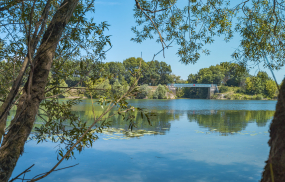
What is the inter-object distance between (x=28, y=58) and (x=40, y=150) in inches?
219

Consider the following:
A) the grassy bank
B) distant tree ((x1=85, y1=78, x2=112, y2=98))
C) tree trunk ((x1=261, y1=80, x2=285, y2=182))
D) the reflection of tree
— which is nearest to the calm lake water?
distant tree ((x1=85, y1=78, x2=112, y2=98))

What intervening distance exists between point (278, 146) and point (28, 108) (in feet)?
5.95

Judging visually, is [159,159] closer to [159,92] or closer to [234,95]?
[159,92]

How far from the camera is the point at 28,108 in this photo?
6.54 ft

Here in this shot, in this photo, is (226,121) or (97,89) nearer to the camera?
(97,89)

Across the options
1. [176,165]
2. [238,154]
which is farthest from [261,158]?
[176,165]

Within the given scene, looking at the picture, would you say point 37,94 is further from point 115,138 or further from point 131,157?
point 115,138

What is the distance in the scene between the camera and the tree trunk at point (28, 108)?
6.23ft

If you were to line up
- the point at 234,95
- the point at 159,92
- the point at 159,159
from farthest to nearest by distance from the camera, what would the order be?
the point at 234,95 → the point at 159,92 → the point at 159,159

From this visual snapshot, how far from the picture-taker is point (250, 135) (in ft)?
28.8

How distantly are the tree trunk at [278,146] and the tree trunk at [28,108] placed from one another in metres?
1.61

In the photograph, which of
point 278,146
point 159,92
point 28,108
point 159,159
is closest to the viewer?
point 278,146

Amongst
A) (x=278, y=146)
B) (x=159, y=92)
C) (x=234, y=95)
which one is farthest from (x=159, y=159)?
(x=234, y=95)

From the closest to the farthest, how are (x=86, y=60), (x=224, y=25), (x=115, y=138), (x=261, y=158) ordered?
(x=86, y=60)
(x=224, y=25)
(x=261, y=158)
(x=115, y=138)
